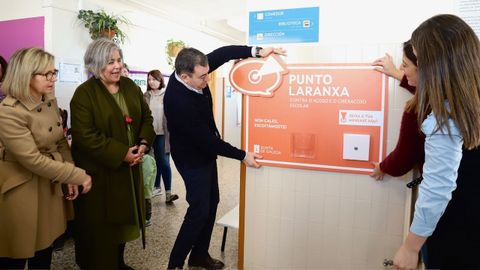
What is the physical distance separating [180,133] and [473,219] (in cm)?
145

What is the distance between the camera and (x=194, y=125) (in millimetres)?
1961

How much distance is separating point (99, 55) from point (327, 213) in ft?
4.86

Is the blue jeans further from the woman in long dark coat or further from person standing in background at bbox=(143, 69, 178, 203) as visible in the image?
the woman in long dark coat

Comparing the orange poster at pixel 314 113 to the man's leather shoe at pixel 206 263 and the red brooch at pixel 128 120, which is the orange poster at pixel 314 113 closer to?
the red brooch at pixel 128 120

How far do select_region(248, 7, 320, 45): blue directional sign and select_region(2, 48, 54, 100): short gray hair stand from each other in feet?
3.49

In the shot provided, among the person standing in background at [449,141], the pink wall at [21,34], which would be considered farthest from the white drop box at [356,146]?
the pink wall at [21,34]

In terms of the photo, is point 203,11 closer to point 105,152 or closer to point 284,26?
point 284,26

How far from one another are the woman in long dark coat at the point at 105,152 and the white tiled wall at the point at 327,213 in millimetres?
688

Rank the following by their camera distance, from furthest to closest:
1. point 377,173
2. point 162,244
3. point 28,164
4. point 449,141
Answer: point 162,244 → point 377,173 → point 28,164 → point 449,141

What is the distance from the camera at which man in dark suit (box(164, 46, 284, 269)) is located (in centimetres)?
196

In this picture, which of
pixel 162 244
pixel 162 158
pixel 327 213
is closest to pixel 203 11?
pixel 162 158

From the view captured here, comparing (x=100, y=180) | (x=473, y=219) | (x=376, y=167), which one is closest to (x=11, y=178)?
(x=100, y=180)

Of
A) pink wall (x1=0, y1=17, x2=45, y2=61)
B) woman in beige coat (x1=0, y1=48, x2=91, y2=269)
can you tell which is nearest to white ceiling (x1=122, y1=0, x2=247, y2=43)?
pink wall (x1=0, y1=17, x2=45, y2=61)

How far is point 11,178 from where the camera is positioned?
5.39 feet
